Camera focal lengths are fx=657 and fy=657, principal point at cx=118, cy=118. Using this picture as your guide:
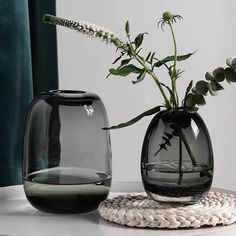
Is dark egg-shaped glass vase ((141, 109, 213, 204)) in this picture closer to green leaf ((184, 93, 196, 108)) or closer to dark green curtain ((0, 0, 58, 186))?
green leaf ((184, 93, 196, 108))

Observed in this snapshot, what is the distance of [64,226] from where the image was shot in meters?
1.09

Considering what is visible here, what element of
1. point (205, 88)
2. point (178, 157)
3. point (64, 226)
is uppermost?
point (205, 88)

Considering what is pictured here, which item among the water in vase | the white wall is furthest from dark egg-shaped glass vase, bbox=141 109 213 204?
the white wall

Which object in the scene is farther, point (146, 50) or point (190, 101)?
point (146, 50)

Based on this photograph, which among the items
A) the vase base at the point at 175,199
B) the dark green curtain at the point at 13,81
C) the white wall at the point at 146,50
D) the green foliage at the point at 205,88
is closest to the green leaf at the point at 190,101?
the green foliage at the point at 205,88

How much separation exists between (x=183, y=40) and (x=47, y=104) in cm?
94

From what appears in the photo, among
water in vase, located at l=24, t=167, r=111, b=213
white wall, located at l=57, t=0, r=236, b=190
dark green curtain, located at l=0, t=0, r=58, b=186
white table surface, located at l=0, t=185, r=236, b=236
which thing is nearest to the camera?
white table surface, located at l=0, t=185, r=236, b=236

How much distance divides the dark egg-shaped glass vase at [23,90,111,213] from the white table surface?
0.03m

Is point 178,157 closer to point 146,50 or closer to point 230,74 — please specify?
point 230,74

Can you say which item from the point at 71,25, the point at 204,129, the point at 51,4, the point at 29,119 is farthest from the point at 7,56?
the point at 204,129

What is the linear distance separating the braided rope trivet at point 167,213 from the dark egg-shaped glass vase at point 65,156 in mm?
51

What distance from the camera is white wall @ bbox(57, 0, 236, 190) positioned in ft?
6.51

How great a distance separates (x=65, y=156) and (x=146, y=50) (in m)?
0.90

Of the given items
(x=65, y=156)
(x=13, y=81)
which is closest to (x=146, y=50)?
(x=13, y=81)
